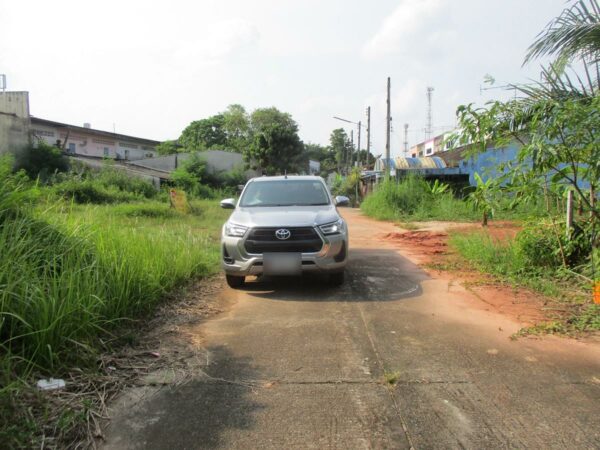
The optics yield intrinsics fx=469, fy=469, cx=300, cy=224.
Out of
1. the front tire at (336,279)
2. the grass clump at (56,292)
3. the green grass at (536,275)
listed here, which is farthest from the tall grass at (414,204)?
the grass clump at (56,292)

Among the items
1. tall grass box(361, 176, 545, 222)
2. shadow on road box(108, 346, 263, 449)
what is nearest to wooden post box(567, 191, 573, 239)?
shadow on road box(108, 346, 263, 449)

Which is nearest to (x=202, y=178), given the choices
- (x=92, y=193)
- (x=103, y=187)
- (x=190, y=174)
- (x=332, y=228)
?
(x=190, y=174)

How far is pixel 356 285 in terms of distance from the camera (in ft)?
21.5

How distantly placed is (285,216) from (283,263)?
2.12 ft

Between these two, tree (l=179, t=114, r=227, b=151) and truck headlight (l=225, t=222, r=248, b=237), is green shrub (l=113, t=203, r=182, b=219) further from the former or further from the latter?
tree (l=179, t=114, r=227, b=151)

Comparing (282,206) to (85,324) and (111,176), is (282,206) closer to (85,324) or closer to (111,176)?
(85,324)

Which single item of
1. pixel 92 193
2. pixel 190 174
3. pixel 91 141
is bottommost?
pixel 92 193

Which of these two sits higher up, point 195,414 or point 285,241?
point 285,241

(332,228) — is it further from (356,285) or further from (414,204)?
(414,204)

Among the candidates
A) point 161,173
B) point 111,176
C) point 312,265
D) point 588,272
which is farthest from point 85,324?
point 161,173

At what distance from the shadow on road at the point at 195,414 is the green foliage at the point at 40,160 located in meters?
23.7

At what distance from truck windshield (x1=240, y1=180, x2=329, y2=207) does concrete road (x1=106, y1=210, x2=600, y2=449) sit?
1944mm

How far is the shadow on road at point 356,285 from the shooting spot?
19.4ft

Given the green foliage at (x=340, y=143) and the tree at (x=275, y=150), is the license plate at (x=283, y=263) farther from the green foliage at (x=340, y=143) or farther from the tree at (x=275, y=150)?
the green foliage at (x=340, y=143)
